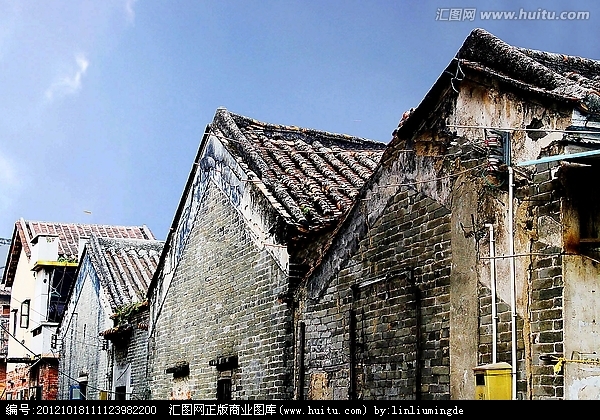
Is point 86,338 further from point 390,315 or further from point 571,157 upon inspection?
point 571,157

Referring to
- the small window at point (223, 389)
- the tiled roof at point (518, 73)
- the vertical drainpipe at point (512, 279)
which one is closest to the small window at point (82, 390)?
the small window at point (223, 389)

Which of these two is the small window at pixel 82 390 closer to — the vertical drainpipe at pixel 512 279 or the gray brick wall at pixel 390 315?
the gray brick wall at pixel 390 315

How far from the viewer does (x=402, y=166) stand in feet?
24.3

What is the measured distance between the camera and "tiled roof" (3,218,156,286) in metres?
23.7

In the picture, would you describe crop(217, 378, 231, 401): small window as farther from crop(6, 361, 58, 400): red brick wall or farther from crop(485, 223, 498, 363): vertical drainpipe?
crop(6, 361, 58, 400): red brick wall

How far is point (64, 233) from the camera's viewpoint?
24469mm

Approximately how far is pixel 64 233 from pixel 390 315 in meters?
18.8

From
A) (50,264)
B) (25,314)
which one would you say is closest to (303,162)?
(50,264)

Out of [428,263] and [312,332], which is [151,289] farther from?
[428,263]

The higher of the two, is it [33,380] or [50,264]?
[50,264]

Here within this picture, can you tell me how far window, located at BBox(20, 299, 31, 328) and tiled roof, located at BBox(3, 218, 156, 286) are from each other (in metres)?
1.41

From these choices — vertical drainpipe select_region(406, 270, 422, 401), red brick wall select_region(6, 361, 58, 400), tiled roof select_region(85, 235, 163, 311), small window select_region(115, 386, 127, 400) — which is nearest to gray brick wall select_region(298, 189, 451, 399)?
vertical drainpipe select_region(406, 270, 422, 401)
